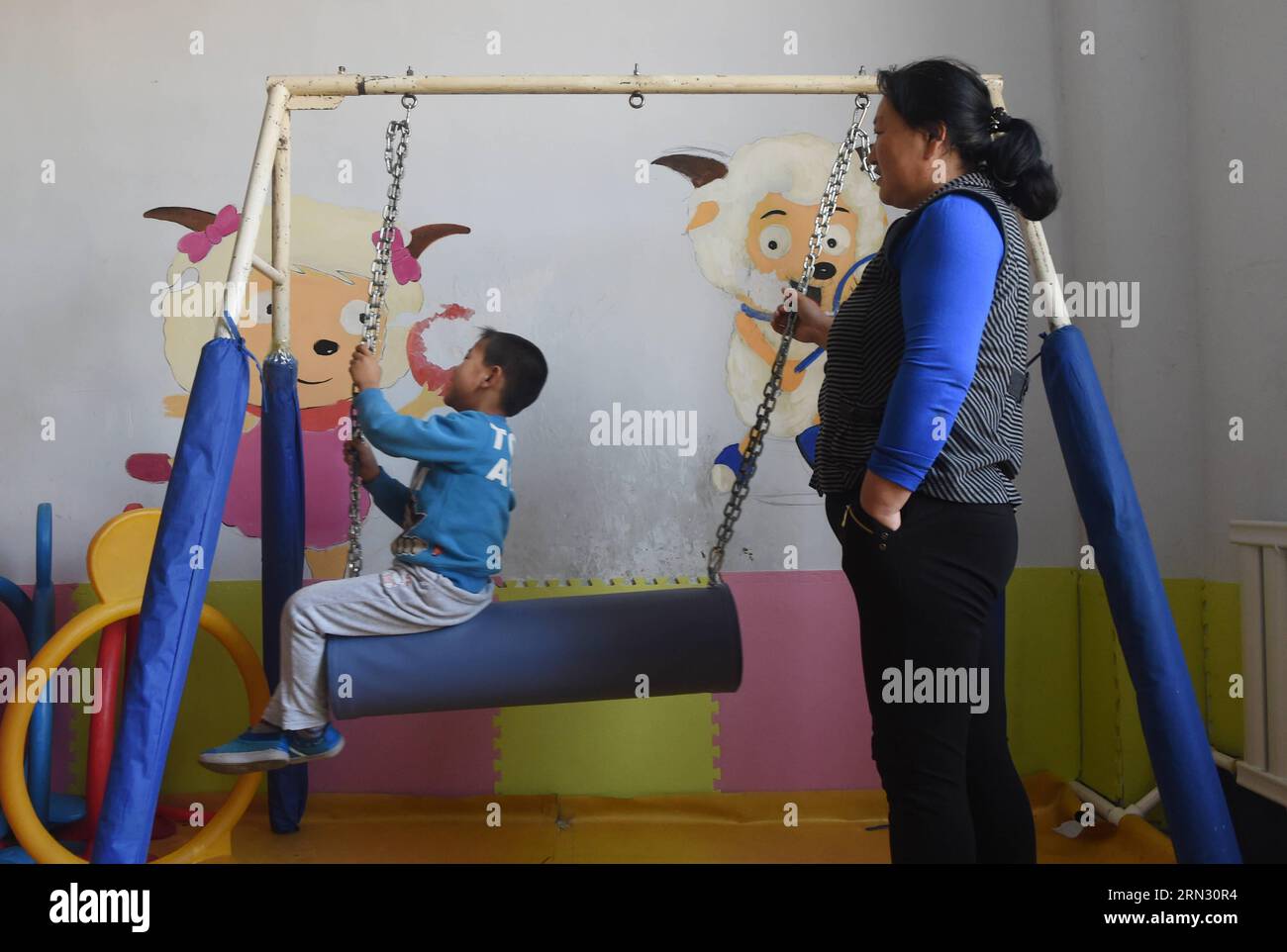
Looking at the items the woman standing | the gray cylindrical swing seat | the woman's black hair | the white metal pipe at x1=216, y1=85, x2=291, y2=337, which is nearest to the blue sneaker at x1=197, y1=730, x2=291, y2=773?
the gray cylindrical swing seat

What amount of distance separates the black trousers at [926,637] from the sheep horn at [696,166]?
1.54 metres

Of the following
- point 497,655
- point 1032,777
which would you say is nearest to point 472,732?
point 497,655

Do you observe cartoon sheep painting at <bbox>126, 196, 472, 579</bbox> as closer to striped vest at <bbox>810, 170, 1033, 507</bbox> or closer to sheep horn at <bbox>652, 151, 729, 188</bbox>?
sheep horn at <bbox>652, 151, 729, 188</bbox>

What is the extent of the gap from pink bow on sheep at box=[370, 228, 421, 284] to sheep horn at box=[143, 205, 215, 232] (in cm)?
44

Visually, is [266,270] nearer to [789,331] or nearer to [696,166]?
[789,331]

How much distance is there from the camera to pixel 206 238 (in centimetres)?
266

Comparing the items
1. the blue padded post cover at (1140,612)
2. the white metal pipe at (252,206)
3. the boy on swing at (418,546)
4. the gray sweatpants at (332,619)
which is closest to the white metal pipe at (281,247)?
the white metal pipe at (252,206)

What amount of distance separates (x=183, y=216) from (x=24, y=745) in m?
1.36

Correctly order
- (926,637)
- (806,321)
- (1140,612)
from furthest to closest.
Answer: (806,321), (1140,612), (926,637)

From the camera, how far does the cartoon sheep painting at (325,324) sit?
264 cm

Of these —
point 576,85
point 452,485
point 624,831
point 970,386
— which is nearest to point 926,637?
point 970,386

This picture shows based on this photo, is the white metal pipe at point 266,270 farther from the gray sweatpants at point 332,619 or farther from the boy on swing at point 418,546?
the gray sweatpants at point 332,619

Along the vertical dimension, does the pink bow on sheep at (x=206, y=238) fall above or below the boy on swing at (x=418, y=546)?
above
